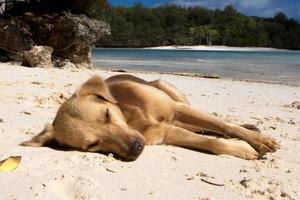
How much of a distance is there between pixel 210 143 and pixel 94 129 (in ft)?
3.56

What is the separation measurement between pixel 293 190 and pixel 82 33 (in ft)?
38.7

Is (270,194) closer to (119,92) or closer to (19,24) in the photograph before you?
(119,92)

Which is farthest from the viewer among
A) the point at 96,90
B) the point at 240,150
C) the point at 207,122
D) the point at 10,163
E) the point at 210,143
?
the point at 207,122

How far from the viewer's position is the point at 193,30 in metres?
109

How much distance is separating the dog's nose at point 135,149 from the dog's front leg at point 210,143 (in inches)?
32.8

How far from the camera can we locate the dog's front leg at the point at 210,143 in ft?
13.8

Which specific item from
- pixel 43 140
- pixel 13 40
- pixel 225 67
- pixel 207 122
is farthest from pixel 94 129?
pixel 225 67

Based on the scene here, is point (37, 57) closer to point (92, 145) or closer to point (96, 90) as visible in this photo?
point (96, 90)

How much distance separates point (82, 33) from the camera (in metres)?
14.4

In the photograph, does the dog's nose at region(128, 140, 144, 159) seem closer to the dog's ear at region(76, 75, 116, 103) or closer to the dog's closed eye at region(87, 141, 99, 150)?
the dog's closed eye at region(87, 141, 99, 150)

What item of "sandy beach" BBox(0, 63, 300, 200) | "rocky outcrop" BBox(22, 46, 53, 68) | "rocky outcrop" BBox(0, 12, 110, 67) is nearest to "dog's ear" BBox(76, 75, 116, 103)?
"sandy beach" BBox(0, 63, 300, 200)

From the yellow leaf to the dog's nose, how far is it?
781mm

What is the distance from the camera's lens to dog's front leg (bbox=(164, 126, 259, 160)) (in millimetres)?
4195

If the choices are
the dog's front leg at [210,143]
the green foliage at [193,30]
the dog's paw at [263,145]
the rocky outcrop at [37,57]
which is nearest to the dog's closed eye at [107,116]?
the dog's front leg at [210,143]
